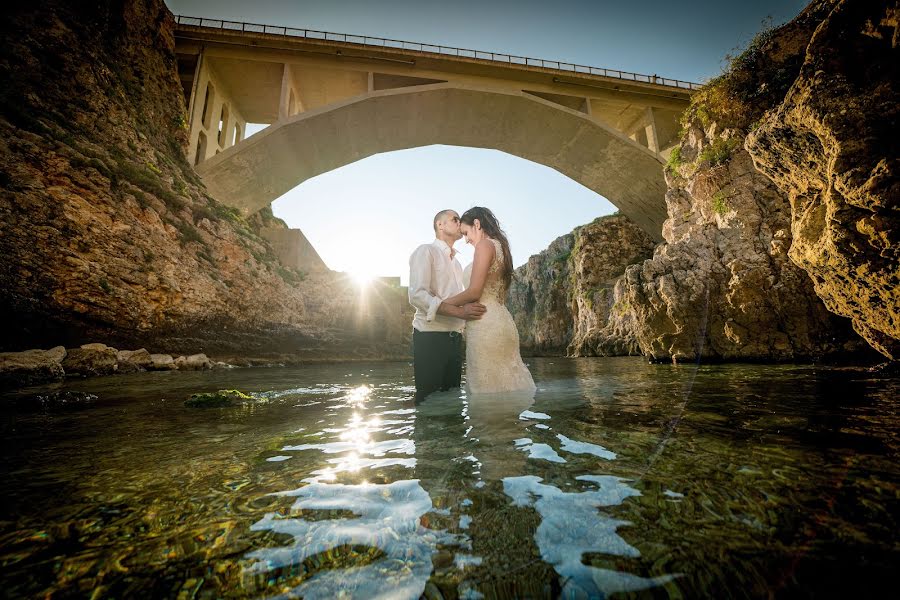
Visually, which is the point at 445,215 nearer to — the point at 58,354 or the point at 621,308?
the point at 58,354

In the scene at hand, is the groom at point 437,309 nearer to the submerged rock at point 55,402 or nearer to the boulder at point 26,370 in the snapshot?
the submerged rock at point 55,402

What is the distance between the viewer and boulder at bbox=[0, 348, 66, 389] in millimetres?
4957

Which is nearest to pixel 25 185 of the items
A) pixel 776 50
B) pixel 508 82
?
pixel 776 50

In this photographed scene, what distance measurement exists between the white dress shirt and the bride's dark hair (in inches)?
17.4

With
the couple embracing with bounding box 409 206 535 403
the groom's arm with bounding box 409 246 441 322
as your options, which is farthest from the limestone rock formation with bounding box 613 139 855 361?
Answer: the groom's arm with bounding box 409 246 441 322

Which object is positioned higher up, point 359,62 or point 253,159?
point 359,62

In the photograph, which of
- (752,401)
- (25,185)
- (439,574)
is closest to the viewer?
(439,574)

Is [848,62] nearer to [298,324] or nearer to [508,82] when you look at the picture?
[298,324]

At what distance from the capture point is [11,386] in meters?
4.80

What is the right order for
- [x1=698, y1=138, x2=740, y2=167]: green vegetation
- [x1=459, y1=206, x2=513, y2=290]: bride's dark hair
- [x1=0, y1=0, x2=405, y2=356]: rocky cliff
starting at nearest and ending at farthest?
[x1=459, y1=206, x2=513, y2=290]: bride's dark hair → [x1=0, y1=0, x2=405, y2=356]: rocky cliff → [x1=698, y1=138, x2=740, y2=167]: green vegetation

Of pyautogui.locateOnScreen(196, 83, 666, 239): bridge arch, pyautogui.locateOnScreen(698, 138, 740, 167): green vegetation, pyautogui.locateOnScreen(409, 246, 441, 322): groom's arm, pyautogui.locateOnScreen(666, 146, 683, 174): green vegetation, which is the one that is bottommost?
pyautogui.locateOnScreen(409, 246, 441, 322): groom's arm

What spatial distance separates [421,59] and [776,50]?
14.4 metres

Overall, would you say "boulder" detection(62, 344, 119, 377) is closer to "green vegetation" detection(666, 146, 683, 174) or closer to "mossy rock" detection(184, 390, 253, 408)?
"mossy rock" detection(184, 390, 253, 408)

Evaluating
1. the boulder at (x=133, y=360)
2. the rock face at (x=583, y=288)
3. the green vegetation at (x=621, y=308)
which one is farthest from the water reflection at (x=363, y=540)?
the rock face at (x=583, y=288)
